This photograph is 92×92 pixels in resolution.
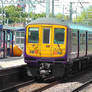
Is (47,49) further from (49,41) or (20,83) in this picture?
(20,83)

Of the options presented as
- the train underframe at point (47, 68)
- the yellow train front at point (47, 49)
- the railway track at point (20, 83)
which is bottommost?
the railway track at point (20, 83)

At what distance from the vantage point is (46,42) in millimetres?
11945

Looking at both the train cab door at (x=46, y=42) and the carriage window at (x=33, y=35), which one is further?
the carriage window at (x=33, y=35)

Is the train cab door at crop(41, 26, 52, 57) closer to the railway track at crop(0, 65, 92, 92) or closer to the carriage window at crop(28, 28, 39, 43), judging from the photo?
the carriage window at crop(28, 28, 39, 43)

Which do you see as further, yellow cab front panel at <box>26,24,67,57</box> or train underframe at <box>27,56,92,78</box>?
train underframe at <box>27,56,92,78</box>

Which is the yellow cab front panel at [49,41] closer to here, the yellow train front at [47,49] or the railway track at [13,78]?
the yellow train front at [47,49]

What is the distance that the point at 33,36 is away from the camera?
482 inches

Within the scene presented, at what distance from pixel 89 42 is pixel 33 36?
4977mm

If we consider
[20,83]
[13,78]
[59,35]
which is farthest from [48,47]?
[13,78]

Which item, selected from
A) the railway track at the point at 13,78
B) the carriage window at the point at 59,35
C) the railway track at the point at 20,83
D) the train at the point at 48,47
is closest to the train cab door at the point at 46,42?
the train at the point at 48,47

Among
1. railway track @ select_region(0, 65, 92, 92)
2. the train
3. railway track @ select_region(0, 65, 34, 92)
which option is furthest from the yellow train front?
railway track @ select_region(0, 65, 34, 92)

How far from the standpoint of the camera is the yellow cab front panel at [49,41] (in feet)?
38.9

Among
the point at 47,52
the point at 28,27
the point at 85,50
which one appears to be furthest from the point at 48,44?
the point at 85,50

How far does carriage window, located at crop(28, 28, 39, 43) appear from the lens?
39.7 feet
